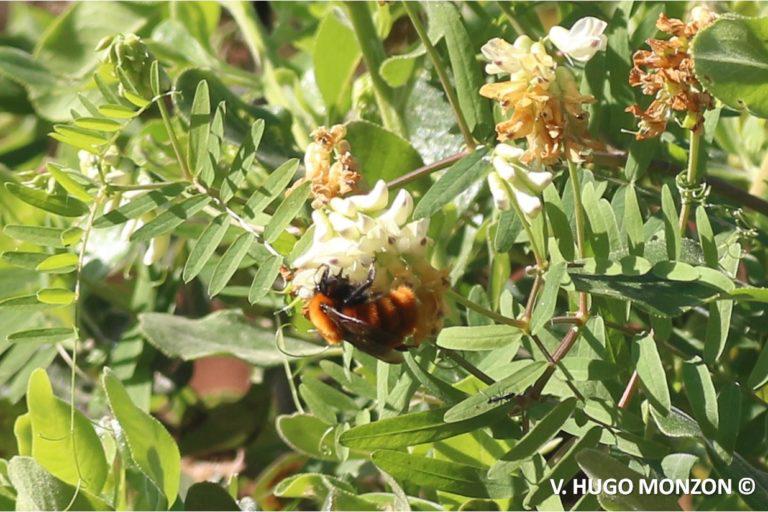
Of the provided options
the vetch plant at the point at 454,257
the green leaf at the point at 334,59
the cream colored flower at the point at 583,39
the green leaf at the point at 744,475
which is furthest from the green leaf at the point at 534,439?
the green leaf at the point at 334,59

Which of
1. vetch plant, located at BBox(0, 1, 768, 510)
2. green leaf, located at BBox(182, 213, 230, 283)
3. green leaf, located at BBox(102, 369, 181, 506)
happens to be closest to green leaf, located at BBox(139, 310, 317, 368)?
vetch plant, located at BBox(0, 1, 768, 510)

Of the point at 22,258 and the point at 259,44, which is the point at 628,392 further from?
the point at 259,44

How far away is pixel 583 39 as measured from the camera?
63cm

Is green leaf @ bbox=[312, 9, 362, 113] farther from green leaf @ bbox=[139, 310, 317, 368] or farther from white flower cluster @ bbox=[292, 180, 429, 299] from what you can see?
white flower cluster @ bbox=[292, 180, 429, 299]

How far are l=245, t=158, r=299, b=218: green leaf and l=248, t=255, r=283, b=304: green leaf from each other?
4cm

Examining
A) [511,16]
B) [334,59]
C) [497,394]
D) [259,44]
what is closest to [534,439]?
[497,394]

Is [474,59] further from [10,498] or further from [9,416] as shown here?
[9,416]

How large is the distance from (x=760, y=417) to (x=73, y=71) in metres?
0.84

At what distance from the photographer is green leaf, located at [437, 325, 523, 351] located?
665 millimetres

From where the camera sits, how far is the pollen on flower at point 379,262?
0.61 m

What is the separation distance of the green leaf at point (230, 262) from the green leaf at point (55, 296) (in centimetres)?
12

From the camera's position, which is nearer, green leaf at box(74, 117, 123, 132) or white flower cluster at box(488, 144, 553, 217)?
white flower cluster at box(488, 144, 553, 217)

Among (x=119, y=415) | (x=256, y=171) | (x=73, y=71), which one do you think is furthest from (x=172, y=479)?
(x=73, y=71)

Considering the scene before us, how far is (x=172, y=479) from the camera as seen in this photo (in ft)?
2.72
